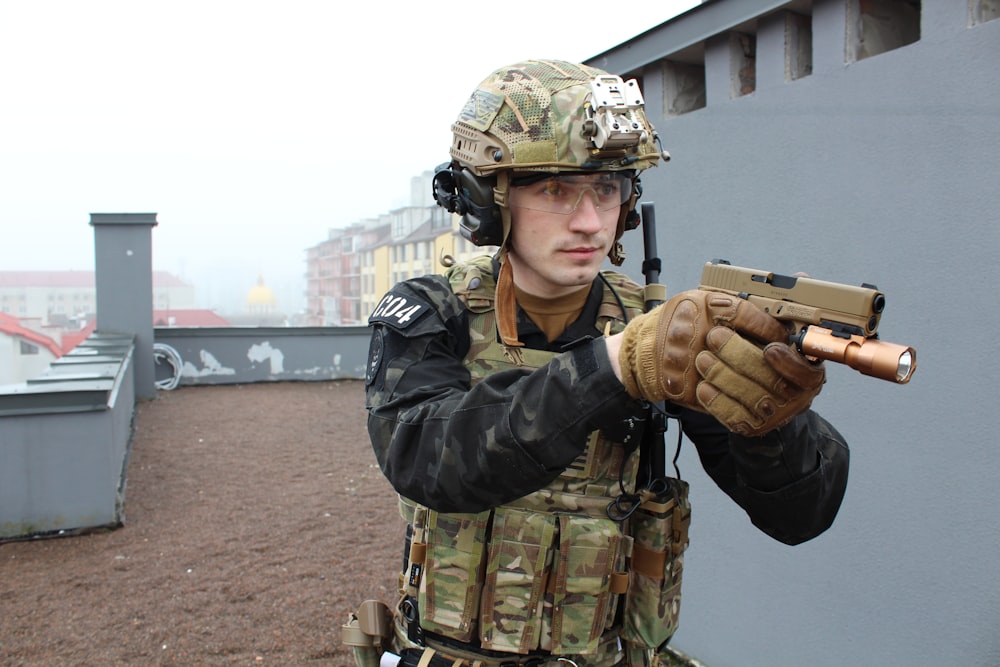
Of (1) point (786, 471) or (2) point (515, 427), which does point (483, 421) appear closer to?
(2) point (515, 427)

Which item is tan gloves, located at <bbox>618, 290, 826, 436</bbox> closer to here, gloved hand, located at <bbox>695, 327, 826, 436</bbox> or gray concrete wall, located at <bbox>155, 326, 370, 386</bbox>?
gloved hand, located at <bbox>695, 327, 826, 436</bbox>

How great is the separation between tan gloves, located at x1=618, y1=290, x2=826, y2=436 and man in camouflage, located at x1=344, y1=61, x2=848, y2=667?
4.6 inches

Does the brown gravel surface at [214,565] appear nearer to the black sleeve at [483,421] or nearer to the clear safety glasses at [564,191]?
the black sleeve at [483,421]

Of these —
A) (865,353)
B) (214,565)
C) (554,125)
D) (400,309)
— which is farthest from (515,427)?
(214,565)

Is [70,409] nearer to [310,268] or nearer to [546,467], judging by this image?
[546,467]

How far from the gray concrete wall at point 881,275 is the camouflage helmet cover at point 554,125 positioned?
1.28 meters

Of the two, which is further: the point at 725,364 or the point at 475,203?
the point at 475,203

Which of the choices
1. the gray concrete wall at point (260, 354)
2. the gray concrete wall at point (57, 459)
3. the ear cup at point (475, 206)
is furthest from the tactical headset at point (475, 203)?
the gray concrete wall at point (260, 354)

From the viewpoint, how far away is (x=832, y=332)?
1.28 metres

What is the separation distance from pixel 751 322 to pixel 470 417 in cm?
56

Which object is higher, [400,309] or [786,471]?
[400,309]

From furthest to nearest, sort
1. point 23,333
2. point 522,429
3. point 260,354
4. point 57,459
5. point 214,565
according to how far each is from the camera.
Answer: point 260,354 → point 23,333 → point 57,459 → point 214,565 → point 522,429

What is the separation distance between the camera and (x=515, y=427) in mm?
1454

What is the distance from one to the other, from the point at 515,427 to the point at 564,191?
0.65m
